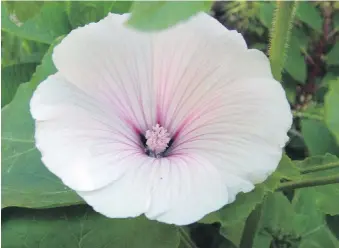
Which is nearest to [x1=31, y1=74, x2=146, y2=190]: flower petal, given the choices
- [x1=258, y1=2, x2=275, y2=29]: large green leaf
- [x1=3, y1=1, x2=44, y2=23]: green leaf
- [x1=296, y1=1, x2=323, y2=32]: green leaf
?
[x1=3, y1=1, x2=44, y2=23]: green leaf

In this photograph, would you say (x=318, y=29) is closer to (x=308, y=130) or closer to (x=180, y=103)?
(x=308, y=130)

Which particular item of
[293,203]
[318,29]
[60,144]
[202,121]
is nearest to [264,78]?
[202,121]

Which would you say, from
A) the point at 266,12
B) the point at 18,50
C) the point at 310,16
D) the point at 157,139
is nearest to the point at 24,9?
the point at 18,50

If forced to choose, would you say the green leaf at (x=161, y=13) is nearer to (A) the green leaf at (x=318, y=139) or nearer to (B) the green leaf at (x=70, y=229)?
(B) the green leaf at (x=70, y=229)

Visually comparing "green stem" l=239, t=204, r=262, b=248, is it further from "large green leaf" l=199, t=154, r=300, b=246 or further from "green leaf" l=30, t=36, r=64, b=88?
"green leaf" l=30, t=36, r=64, b=88

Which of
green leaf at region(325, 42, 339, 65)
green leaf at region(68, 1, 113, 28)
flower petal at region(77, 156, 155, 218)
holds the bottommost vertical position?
green leaf at region(325, 42, 339, 65)

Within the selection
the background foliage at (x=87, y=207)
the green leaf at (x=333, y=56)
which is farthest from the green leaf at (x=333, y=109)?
the green leaf at (x=333, y=56)

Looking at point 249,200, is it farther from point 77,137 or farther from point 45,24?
point 45,24
